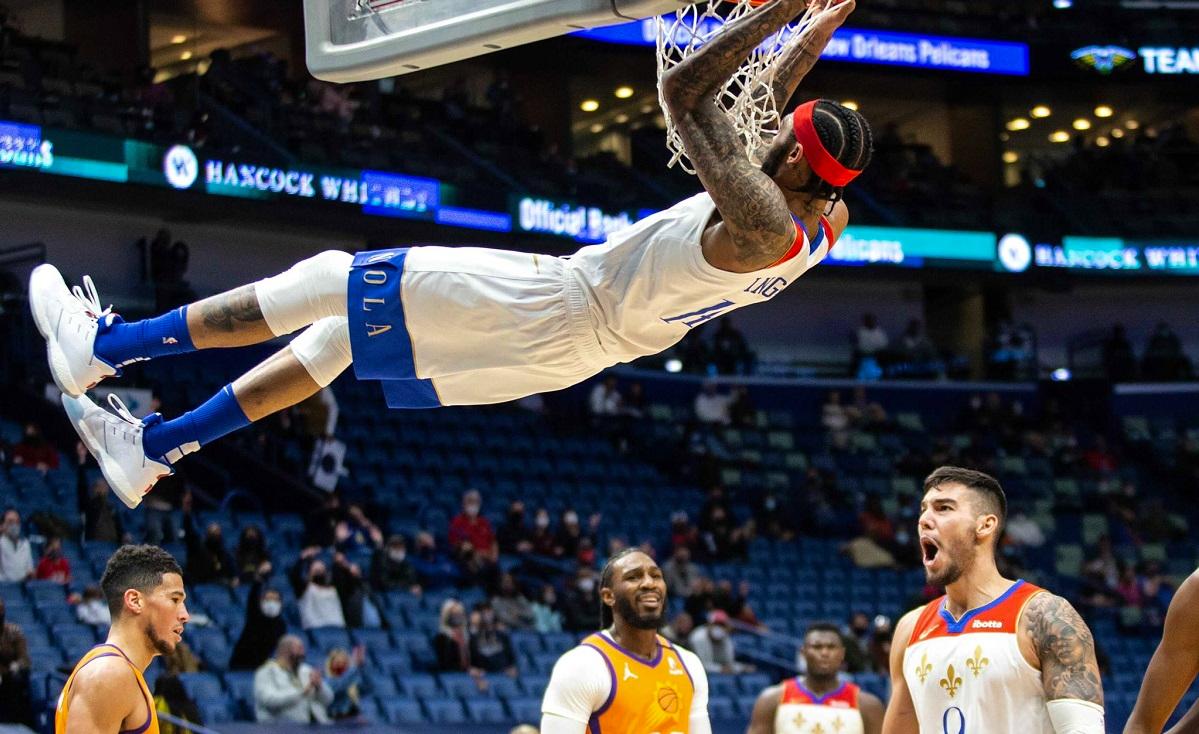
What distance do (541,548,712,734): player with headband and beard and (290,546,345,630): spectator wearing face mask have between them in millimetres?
7329

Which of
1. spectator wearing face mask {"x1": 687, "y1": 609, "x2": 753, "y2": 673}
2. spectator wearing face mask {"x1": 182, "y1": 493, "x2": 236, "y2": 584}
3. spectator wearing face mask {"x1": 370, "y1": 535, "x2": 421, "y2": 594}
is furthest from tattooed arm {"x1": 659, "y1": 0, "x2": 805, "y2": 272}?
spectator wearing face mask {"x1": 370, "y1": 535, "x2": 421, "y2": 594}

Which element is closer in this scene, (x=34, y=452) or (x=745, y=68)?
(x=745, y=68)

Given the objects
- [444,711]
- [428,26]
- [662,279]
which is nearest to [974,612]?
[662,279]

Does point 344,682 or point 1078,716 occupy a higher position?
point 1078,716

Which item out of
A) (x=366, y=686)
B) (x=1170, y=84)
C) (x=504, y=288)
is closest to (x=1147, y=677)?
(x=504, y=288)

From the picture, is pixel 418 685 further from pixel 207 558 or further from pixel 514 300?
pixel 514 300

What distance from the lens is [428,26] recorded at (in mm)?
5129

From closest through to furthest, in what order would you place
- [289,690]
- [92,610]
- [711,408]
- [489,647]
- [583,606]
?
[289,690] → [92,610] → [489,647] → [583,606] → [711,408]

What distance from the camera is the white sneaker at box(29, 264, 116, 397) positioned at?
5.52 m

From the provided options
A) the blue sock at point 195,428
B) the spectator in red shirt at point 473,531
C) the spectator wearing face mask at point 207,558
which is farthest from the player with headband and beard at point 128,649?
the spectator in red shirt at point 473,531

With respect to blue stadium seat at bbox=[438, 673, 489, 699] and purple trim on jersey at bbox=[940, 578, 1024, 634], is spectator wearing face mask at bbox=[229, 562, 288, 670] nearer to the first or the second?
blue stadium seat at bbox=[438, 673, 489, 699]

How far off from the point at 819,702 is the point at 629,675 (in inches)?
81.7

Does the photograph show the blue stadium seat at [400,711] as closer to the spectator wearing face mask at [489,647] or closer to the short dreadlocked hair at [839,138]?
the spectator wearing face mask at [489,647]

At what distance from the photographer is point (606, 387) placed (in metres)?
22.9
